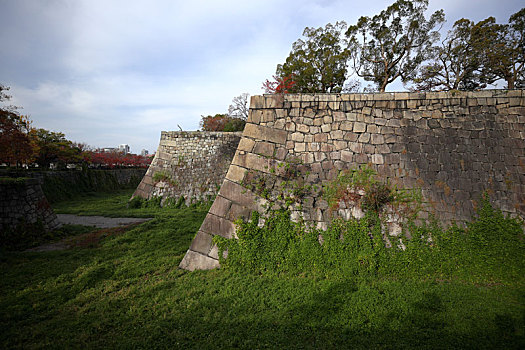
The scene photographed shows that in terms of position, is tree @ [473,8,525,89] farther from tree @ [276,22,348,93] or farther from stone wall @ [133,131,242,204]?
stone wall @ [133,131,242,204]

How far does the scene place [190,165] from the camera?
13562 millimetres

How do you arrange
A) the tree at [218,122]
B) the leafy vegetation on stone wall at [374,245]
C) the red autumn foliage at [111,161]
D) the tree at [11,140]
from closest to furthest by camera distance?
1. the leafy vegetation on stone wall at [374,245]
2. the tree at [11,140]
3. the tree at [218,122]
4. the red autumn foliage at [111,161]

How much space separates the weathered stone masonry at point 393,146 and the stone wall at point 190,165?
7812 mm

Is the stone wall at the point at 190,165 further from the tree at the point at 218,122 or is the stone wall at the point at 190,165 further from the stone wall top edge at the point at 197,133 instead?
the tree at the point at 218,122

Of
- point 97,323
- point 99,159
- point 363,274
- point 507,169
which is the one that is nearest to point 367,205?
point 363,274

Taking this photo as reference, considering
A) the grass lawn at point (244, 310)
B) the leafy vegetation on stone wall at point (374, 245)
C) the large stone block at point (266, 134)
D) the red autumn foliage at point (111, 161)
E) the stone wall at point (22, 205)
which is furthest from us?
the red autumn foliage at point (111, 161)

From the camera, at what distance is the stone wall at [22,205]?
22.8 feet

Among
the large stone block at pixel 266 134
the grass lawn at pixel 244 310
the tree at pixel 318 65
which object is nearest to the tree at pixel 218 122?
the tree at pixel 318 65

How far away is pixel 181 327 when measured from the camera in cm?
323

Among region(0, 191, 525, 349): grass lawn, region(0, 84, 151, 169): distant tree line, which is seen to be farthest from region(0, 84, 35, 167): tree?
region(0, 191, 525, 349): grass lawn

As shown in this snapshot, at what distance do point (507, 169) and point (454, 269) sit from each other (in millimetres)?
3105

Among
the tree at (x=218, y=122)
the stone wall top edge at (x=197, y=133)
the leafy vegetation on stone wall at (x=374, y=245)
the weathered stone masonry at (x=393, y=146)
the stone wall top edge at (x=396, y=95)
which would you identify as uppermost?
the tree at (x=218, y=122)

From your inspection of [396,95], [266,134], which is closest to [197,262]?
[266,134]

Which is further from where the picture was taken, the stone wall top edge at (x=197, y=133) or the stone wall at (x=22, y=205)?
the stone wall top edge at (x=197, y=133)
